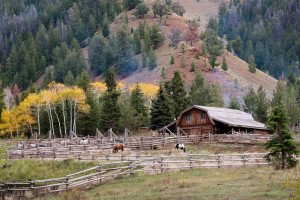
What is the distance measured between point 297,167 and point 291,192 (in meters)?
8.42

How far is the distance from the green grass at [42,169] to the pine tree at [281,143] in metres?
14.4

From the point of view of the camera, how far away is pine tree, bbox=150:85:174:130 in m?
63.4

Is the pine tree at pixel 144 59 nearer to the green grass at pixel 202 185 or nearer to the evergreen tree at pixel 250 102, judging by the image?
the evergreen tree at pixel 250 102

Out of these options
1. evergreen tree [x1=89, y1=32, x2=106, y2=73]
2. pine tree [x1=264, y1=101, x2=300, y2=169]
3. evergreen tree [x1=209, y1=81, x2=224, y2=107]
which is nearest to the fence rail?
pine tree [x1=264, y1=101, x2=300, y2=169]

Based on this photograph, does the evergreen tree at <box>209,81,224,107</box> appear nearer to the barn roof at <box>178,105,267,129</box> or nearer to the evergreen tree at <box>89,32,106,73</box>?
the barn roof at <box>178,105,267,129</box>

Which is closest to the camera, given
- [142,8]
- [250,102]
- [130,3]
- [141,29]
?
[250,102]

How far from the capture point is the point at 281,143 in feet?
90.7

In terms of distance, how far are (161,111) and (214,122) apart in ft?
42.1

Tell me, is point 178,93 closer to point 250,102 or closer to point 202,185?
point 250,102

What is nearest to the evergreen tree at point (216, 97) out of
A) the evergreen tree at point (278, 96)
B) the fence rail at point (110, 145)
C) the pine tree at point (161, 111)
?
the evergreen tree at point (278, 96)

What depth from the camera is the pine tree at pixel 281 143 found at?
90.3 ft

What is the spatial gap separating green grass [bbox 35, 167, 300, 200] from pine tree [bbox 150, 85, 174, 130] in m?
33.6

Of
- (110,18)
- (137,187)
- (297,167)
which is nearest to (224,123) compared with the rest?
(297,167)

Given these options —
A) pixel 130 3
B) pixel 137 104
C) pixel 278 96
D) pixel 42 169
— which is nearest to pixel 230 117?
pixel 137 104
